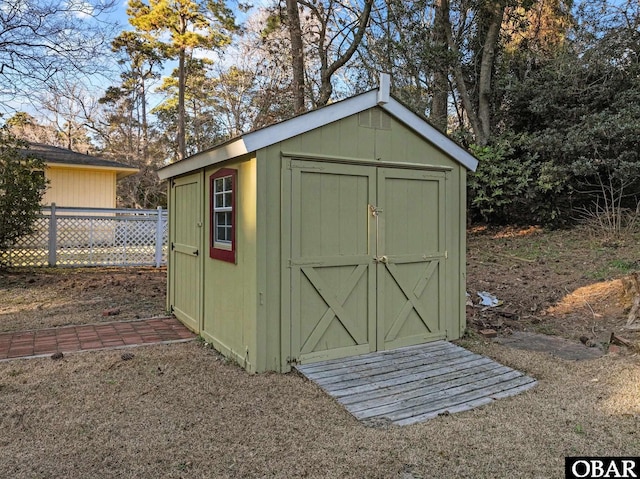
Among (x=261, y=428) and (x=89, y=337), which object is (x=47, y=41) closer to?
(x=89, y=337)

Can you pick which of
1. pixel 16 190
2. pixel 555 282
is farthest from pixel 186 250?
pixel 555 282

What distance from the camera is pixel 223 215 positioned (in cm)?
436

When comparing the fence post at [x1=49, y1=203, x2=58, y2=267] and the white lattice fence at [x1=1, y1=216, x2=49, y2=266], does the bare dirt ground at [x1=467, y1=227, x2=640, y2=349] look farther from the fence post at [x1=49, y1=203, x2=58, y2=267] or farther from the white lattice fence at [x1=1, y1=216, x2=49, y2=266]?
the white lattice fence at [x1=1, y1=216, x2=49, y2=266]

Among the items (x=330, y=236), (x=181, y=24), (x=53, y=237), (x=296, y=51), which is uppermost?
(x=181, y=24)

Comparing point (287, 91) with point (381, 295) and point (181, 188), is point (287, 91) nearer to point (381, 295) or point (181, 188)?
point (181, 188)

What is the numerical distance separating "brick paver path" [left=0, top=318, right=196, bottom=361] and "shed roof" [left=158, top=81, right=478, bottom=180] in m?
1.85

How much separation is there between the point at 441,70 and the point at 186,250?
9658 millimetres

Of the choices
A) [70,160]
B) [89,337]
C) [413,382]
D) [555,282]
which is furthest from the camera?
[70,160]

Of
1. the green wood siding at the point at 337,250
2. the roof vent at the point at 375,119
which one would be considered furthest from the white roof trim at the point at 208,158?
the roof vent at the point at 375,119

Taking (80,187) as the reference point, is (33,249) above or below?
below

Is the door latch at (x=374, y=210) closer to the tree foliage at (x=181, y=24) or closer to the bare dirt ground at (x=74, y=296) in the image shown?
the bare dirt ground at (x=74, y=296)

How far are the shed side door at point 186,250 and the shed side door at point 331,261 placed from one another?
4.76 ft

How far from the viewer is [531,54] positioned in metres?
11.8

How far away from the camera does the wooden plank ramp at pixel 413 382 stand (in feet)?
10.3
